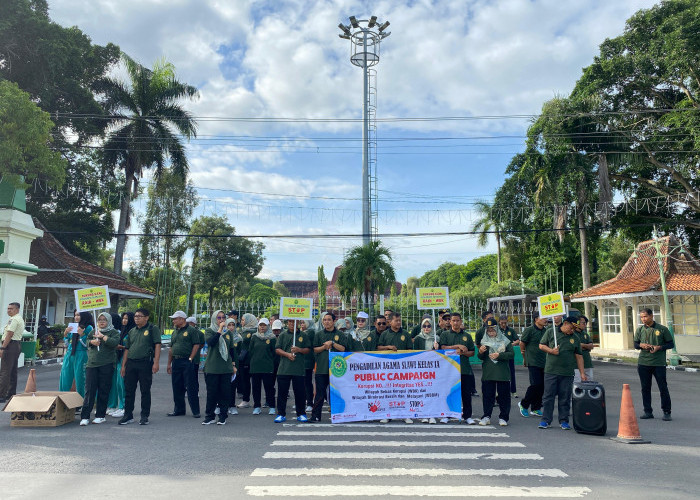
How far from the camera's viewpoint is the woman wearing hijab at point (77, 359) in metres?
9.50

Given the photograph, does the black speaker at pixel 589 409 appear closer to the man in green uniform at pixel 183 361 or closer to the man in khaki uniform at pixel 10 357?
the man in green uniform at pixel 183 361

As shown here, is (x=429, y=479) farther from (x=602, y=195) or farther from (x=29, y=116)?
(x=602, y=195)

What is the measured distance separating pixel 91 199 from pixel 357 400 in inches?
1064

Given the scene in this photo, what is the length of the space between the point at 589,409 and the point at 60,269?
907 inches

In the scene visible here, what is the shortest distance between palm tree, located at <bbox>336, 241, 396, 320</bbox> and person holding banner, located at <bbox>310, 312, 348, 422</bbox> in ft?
43.2

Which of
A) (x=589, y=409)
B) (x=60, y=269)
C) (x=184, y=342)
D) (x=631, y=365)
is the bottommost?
(x=631, y=365)

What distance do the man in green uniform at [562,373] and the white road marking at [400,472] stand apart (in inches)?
100

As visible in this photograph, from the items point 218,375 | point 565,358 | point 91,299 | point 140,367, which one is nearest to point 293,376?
point 218,375

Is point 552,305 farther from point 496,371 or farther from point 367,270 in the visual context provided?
point 367,270

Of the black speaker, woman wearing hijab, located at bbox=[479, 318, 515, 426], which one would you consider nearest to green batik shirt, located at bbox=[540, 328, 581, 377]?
the black speaker

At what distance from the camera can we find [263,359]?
9.70 m

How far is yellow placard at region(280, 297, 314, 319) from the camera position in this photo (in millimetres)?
9633

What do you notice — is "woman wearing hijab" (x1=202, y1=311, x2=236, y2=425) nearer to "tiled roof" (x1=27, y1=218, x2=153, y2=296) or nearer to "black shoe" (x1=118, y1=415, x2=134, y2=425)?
"black shoe" (x1=118, y1=415, x2=134, y2=425)

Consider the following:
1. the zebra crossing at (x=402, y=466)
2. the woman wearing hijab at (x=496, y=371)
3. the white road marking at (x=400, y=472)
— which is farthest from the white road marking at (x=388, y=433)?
the white road marking at (x=400, y=472)
